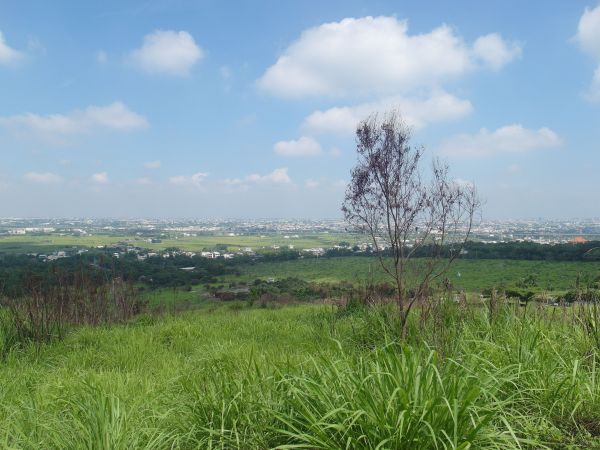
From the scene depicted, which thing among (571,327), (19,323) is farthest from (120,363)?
(571,327)

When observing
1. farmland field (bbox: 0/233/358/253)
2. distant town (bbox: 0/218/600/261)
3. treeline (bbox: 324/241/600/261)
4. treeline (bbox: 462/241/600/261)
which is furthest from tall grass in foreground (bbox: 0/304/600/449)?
farmland field (bbox: 0/233/358/253)

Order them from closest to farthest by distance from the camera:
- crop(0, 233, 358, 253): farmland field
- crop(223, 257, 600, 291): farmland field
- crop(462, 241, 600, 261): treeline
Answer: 1. crop(223, 257, 600, 291): farmland field
2. crop(462, 241, 600, 261): treeline
3. crop(0, 233, 358, 253): farmland field

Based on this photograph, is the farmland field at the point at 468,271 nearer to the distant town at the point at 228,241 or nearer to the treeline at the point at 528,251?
the treeline at the point at 528,251

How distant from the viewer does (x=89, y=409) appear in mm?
2480

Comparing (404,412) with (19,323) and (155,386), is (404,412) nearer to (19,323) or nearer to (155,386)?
(155,386)

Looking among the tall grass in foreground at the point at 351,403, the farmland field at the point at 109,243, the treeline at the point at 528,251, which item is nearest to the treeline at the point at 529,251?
the treeline at the point at 528,251

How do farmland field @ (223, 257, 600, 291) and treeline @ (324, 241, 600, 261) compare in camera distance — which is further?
treeline @ (324, 241, 600, 261)

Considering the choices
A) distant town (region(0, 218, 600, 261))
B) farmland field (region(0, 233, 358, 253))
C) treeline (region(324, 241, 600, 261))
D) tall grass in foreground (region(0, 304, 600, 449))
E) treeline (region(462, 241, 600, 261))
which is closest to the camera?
tall grass in foreground (region(0, 304, 600, 449))

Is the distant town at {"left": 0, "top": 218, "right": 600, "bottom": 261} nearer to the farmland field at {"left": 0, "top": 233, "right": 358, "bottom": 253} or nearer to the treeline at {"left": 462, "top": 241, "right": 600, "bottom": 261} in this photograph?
the farmland field at {"left": 0, "top": 233, "right": 358, "bottom": 253}

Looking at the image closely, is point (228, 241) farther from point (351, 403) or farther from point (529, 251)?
point (351, 403)

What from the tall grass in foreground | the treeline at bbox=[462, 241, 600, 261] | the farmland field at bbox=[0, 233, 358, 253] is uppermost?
the tall grass in foreground

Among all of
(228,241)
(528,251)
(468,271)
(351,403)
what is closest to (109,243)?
(228,241)

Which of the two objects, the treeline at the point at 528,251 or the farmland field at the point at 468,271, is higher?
the treeline at the point at 528,251

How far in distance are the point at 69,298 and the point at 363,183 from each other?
696cm
